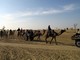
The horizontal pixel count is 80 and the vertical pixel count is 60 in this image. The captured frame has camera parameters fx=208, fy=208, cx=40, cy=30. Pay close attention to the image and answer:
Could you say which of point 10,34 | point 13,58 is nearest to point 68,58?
point 13,58

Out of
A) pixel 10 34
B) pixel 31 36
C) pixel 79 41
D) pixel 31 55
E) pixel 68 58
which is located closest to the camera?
pixel 68 58

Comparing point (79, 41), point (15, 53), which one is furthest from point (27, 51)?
point (79, 41)

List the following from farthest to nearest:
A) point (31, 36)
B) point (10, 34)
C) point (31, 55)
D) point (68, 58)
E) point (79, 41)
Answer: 1. point (10, 34)
2. point (31, 36)
3. point (79, 41)
4. point (31, 55)
5. point (68, 58)

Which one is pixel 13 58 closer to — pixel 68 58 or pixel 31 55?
pixel 31 55

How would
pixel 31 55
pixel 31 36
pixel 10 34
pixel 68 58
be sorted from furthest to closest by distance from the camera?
pixel 10 34 < pixel 31 36 < pixel 31 55 < pixel 68 58

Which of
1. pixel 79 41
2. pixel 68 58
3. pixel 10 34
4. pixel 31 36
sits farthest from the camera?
pixel 10 34

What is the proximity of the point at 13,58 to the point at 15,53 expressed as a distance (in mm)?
1077

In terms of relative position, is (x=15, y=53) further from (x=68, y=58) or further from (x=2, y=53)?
(x=68, y=58)

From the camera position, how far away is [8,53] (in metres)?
20.5

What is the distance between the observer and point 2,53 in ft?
67.3

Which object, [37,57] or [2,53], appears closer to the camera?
[37,57]

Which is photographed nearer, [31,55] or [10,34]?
[31,55]

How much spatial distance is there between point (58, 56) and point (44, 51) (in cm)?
191

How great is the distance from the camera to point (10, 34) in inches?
1703
